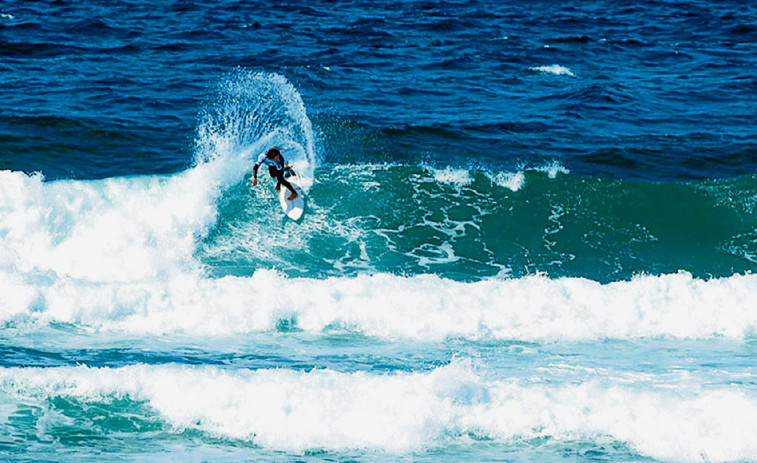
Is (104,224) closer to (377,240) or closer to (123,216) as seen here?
(123,216)

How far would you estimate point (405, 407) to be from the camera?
10859 millimetres

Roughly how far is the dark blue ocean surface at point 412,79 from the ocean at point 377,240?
11 cm

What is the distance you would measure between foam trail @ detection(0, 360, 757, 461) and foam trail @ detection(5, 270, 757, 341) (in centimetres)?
263

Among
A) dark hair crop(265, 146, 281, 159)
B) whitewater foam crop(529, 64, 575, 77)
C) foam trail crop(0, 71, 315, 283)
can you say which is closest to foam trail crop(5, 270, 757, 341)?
foam trail crop(0, 71, 315, 283)

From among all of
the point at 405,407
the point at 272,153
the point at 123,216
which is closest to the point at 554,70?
the point at 272,153

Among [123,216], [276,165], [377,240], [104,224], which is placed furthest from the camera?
[377,240]

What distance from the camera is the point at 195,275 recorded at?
16344mm

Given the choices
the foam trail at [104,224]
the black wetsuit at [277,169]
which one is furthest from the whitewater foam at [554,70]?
the foam trail at [104,224]

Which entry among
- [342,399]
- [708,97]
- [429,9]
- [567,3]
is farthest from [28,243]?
[567,3]

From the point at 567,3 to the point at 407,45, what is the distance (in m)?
9.19

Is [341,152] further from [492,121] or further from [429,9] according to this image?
[429,9]

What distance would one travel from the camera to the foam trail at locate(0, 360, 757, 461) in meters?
10.5

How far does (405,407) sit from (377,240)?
7.43m

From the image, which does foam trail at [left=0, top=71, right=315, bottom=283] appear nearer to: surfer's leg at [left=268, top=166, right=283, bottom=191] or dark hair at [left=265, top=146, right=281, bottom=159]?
surfer's leg at [left=268, top=166, right=283, bottom=191]
